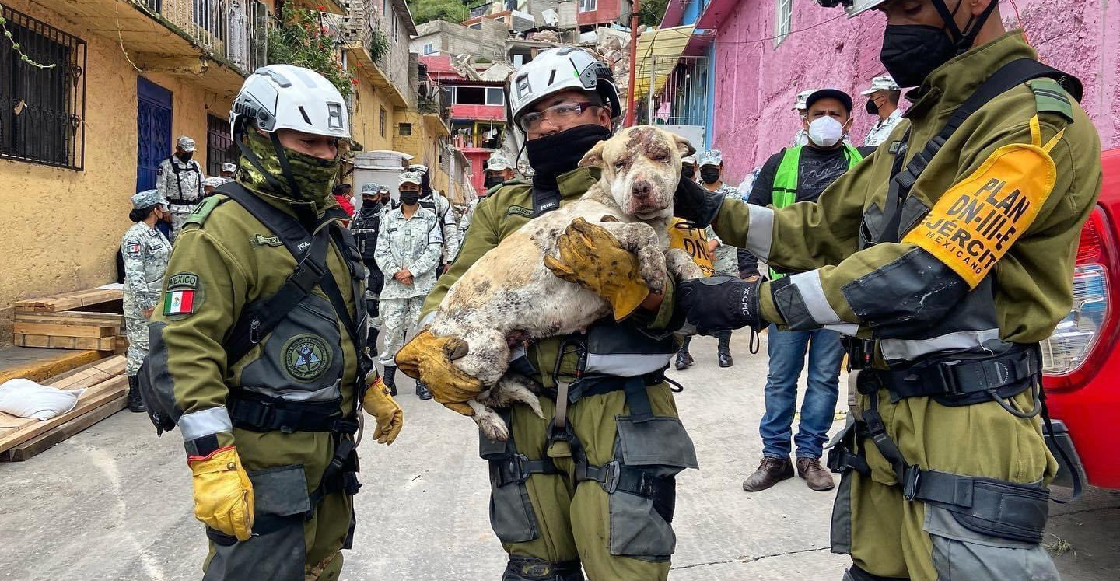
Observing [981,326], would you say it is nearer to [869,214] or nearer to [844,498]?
[869,214]

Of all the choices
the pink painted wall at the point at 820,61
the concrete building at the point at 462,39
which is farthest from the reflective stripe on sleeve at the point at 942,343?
the concrete building at the point at 462,39

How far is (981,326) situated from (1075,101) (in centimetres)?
63

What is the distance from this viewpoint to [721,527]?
13.0 ft

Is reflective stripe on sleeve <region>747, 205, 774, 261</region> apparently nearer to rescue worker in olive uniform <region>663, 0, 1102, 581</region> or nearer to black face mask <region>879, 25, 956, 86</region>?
rescue worker in olive uniform <region>663, 0, 1102, 581</region>

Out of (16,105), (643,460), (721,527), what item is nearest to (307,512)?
(643,460)

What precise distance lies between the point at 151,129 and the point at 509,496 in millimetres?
→ 11596

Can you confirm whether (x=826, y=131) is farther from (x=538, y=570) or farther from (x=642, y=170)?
(x=538, y=570)

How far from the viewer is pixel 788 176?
4.83m

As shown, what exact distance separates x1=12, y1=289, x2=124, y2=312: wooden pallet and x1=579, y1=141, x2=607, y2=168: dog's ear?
26.8 ft

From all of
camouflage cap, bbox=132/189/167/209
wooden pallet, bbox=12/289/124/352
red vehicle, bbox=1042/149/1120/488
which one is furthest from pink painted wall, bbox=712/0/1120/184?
wooden pallet, bbox=12/289/124/352

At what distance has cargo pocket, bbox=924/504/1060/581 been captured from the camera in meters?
1.72

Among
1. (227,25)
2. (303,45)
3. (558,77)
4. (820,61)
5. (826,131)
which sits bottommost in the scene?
(558,77)

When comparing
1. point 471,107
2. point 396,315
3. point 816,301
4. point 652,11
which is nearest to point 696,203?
point 816,301

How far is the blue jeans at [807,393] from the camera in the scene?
446cm
